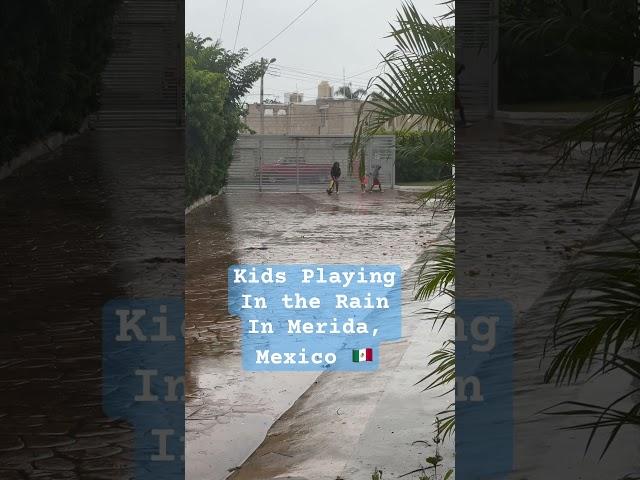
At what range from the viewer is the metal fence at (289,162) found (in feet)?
44.2

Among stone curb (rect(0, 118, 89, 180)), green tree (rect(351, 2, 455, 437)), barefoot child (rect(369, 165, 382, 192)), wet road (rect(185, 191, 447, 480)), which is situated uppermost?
green tree (rect(351, 2, 455, 437))

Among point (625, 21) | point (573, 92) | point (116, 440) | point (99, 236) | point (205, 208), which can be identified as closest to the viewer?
point (625, 21)

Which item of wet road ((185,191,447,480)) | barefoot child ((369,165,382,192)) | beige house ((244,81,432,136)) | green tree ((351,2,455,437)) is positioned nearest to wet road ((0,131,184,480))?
wet road ((185,191,447,480))

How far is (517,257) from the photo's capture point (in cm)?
564

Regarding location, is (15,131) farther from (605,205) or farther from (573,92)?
(573,92)

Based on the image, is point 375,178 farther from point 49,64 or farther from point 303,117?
point 49,64

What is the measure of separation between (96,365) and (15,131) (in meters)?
2.91

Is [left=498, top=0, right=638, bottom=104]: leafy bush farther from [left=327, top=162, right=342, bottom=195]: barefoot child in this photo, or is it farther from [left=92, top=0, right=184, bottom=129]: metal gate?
[left=327, top=162, right=342, bottom=195]: barefoot child

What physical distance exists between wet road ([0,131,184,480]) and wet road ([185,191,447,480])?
0.40 meters

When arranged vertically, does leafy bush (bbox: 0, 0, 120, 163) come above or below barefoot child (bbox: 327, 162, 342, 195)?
above

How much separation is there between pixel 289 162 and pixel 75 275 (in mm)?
8211

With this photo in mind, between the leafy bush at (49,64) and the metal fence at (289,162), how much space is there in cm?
605

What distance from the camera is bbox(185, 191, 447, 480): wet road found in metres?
4.26

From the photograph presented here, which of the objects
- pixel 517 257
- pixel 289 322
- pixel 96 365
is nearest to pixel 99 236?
pixel 289 322
